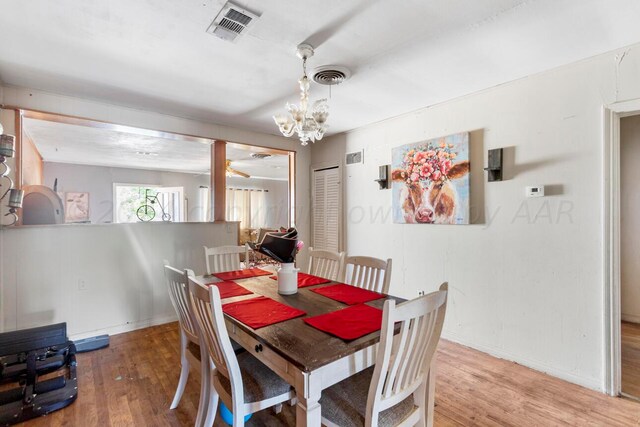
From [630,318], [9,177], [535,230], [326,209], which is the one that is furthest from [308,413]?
[630,318]

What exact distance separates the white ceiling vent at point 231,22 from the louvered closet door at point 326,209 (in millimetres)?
2519

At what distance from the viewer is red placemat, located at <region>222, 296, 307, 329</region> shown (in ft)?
4.82

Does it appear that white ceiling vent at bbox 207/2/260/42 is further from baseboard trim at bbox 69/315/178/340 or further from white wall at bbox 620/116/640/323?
white wall at bbox 620/116/640/323

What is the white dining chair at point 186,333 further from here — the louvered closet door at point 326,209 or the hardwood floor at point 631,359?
the hardwood floor at point 631,359

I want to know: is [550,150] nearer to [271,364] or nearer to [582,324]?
[582,324]

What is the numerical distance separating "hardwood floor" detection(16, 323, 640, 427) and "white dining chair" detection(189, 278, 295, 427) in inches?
20.7

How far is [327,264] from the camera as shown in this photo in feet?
8.66

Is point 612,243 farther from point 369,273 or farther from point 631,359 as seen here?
point 369,273

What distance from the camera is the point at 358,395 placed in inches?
52.2

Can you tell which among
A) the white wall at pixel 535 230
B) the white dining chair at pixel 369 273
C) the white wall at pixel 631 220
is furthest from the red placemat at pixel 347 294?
the white wall at pixel 631 220

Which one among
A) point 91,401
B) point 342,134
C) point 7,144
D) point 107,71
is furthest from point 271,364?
point 342,134

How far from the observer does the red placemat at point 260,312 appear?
1469 mm

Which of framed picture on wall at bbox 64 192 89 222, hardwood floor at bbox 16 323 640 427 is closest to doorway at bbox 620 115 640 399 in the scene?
hardwood floor at bbox 16 323 640 427

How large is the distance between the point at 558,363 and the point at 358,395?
6.26ft
